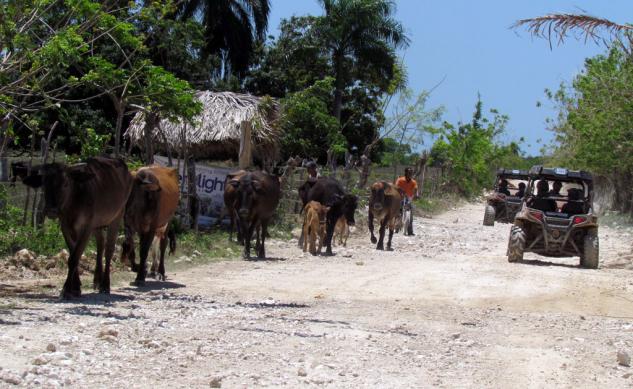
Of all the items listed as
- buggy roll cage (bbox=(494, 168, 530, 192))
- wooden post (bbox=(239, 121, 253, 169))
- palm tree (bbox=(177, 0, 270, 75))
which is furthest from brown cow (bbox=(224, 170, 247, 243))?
palm tree (bbox=(177, 0, 270, 75))

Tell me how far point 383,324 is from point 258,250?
27.5 feet

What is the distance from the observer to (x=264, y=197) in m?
18.8

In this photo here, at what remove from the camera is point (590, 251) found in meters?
19.4

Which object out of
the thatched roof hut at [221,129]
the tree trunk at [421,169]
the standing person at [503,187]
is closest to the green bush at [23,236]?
the thatched roof hut at [221,129]

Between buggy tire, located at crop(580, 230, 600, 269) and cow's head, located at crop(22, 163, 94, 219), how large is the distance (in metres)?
12.0

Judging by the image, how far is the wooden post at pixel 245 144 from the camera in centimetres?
2189

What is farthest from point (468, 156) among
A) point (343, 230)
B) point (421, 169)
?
point (343, 230)

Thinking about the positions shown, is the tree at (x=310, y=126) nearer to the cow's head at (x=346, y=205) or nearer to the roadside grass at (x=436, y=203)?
the roadside grass at (x=436, y=203)

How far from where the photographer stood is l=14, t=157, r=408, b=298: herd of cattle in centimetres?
1084

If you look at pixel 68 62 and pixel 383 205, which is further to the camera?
pixel 383 205

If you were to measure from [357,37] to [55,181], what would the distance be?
3356 centimetres

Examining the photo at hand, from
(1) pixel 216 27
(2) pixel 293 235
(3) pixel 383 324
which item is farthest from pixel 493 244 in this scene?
(1) pixel 216 27

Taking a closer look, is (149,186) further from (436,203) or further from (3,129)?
(436,203)

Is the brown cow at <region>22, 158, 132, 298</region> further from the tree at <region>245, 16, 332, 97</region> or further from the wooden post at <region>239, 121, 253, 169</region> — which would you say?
the tree at <region>245, 16, 332, 97</region>
